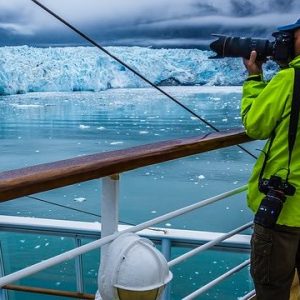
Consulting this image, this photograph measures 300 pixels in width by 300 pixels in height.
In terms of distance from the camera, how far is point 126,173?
10.9 feet

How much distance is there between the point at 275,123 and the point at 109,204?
0.34 meters

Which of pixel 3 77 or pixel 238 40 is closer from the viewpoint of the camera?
pixel 238 40

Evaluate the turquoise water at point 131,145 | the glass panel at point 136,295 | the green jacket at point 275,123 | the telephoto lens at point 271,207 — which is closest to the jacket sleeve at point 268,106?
the green jacket at point 275,123

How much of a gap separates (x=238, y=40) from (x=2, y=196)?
634mm

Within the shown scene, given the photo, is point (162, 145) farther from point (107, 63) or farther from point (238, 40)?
point (107, 63)

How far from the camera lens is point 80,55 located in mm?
26734

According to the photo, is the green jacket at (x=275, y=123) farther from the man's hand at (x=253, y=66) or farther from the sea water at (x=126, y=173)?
the sea water at (x=126, y=173)

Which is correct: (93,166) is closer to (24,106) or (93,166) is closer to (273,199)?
(273,199)

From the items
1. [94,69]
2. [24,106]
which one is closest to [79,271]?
[94,69]

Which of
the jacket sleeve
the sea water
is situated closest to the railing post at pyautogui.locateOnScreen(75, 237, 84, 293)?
the sea water

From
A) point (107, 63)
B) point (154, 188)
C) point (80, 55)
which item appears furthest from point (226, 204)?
point (80, 55)

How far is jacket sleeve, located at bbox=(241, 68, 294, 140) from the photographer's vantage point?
0.78 meters

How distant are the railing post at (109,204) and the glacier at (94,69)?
2310cm

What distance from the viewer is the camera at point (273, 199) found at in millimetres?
826
